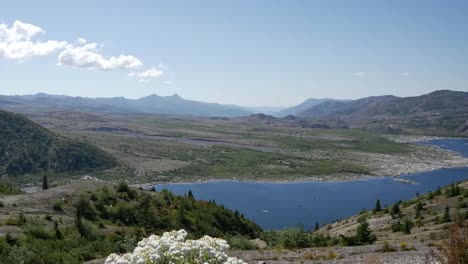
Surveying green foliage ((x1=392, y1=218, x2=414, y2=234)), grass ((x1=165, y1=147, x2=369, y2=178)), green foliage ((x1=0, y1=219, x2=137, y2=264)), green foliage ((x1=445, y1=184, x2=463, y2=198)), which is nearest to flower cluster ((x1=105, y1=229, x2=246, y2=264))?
green foliage ((x1=0, y1=219, x2=137, y2=264))

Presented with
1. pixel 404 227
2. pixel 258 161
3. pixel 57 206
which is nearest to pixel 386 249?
pixel 404 227

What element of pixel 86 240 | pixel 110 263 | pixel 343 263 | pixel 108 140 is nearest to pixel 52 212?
pixel 86 240

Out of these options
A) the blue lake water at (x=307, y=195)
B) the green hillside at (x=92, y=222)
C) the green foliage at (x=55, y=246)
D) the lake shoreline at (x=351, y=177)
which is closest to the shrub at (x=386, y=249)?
the green hillside at (x=92, y=222)

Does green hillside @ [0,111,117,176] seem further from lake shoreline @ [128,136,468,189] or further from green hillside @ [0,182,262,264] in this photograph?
green hillside @ [0,182,262,264]

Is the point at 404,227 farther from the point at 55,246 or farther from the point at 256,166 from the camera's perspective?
the point at 256,166

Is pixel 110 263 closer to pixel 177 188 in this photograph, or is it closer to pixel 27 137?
pixel 177 188

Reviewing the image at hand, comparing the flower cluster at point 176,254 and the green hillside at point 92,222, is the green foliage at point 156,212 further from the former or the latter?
the flower cluster at point 176,254
